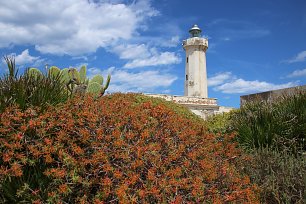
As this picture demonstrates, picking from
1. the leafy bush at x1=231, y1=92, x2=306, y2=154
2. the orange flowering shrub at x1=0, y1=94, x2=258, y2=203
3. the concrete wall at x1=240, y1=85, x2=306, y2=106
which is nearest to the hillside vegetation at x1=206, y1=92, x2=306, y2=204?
the leafy bush at x1=231, y1=92, x2=306, y2=154

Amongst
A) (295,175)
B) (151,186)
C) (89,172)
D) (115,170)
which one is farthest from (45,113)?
(295,175)

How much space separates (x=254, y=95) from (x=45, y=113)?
10610 mm

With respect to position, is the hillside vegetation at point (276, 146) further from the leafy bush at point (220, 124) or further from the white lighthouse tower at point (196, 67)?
the white lighthouse tower at point (196, 67)

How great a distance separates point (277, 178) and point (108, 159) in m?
2.49

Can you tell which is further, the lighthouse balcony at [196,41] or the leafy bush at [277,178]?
the lighthouse balcony at [196,41]

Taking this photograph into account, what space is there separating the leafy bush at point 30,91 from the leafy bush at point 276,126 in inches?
159

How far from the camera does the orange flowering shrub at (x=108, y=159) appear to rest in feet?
11.2

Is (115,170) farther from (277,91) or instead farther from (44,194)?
(277,91)

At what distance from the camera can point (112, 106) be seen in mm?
4691

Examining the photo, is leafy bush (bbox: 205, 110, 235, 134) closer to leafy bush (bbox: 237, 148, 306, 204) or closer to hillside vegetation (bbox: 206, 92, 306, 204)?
hillside vegetation (bbox: 206, 92, 306, 204)

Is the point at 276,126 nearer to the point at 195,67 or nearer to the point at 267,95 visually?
the point at 267,95

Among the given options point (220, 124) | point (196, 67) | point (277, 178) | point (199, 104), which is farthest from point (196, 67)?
point (277, 178)

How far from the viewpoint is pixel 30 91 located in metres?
5.10

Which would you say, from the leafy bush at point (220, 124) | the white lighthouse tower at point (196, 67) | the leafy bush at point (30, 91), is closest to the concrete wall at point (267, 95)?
the leafy bush at point (220, 124)
